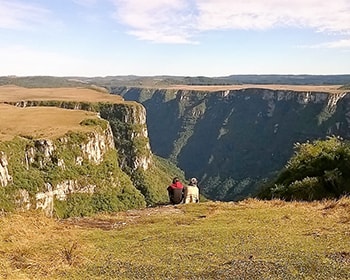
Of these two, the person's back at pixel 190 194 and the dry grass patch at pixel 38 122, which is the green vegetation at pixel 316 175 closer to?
the person's back at pixel 190 194

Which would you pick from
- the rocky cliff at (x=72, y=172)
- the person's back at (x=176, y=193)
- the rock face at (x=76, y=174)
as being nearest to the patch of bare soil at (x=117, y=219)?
the person's back at (x=176, y=193)

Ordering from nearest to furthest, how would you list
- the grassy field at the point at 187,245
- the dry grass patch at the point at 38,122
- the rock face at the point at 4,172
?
1. the grassy field at the point at 187,245
2. the rock face at the point at 4,172
3. the dry grass patch at the point at 38,122

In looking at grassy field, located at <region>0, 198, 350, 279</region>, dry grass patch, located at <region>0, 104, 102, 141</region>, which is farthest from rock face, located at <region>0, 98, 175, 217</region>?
grassy field, located at <region>0, 198, 350, 279</region>

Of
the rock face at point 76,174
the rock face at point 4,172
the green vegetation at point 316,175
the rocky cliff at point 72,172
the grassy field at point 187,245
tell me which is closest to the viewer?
the grassy field at point 187,245

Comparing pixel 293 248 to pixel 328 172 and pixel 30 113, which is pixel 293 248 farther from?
pixel 30 113

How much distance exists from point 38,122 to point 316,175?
120277 mm

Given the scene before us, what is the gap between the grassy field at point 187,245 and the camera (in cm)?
1201

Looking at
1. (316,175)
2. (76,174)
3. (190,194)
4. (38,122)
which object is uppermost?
(316,175)

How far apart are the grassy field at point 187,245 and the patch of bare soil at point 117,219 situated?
0.15 feet

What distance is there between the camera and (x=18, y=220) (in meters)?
16.9

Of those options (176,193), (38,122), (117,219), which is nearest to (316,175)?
(176,193)

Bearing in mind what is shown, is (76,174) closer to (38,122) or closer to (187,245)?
(38,122)

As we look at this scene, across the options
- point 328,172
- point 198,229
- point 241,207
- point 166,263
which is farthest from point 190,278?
point 328,172

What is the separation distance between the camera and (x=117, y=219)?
20.1 meters
